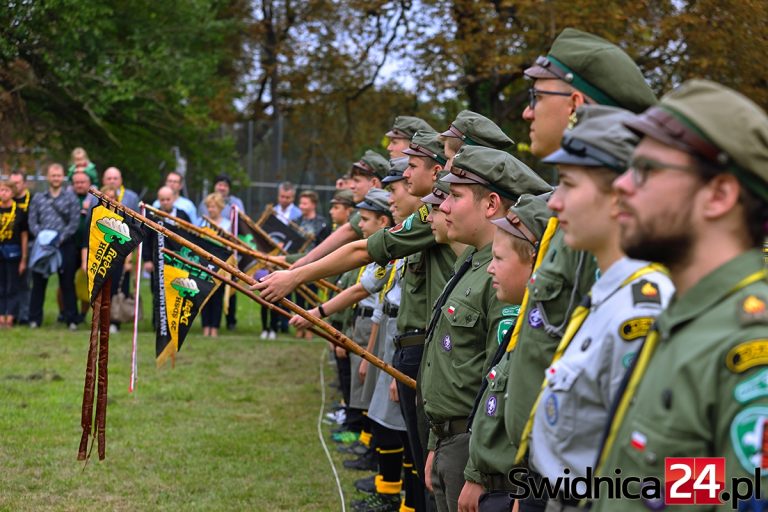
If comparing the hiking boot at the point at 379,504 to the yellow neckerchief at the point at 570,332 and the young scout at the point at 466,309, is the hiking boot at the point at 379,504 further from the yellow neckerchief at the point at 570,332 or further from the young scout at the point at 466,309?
the yellow neckerchief at the point at 570,332

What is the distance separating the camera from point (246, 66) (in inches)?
1287

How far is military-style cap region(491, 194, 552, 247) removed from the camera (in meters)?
4.13

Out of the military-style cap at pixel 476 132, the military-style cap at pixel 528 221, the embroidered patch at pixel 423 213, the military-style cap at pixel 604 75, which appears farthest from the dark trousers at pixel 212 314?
the military-style cap at pixel 604 75

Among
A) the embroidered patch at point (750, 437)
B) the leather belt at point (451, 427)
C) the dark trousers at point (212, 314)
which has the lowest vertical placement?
the dark trousers at point (212, 314)

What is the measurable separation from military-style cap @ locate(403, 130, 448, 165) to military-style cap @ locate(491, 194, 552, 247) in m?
2.09

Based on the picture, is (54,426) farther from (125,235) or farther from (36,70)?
(36,70)

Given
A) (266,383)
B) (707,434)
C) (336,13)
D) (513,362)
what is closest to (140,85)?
(336,13)

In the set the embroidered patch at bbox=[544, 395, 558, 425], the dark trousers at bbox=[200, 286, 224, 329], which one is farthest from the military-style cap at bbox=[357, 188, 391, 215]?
the dark trousers at bbox=[200, 286, 224, 329]

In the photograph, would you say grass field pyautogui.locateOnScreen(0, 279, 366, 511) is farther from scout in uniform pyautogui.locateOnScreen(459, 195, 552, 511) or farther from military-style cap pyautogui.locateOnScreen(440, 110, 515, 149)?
scout in uniform pyautogui.locateOnScreen(459, 195, 552, 511)

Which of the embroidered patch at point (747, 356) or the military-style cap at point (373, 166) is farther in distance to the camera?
the military-style cap at point (373, 166)

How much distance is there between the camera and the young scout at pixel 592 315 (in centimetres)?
297

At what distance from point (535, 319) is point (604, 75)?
83 cm

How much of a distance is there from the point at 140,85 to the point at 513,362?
1741 centimetres

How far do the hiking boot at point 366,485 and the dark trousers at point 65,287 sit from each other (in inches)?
338
